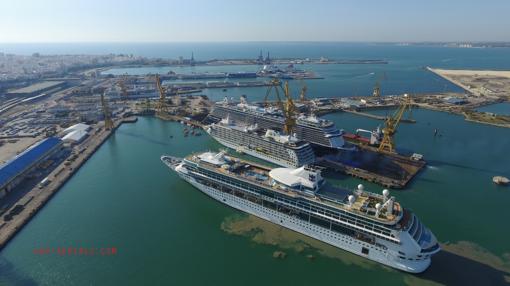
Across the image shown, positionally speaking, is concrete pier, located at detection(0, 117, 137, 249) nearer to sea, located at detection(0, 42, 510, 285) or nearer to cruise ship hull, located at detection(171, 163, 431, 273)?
sea, located at detection(0, 42, 510, 285)

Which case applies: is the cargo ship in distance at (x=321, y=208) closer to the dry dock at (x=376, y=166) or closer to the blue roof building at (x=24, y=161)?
the dry dock at (x=376, y=166)

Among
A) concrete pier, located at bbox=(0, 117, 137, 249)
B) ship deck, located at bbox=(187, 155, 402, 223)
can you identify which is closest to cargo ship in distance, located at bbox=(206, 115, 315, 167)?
ship deck, located at bbox=(187, 155, 402, 223)

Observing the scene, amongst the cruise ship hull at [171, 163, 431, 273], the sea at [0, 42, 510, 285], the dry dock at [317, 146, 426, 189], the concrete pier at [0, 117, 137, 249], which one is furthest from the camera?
the dry dock at [317, 146, 426, 189]

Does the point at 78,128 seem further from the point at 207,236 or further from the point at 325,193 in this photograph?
the point at 325,193

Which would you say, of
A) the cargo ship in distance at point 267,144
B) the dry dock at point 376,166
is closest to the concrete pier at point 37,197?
the cargo ship in distance at point 267,144

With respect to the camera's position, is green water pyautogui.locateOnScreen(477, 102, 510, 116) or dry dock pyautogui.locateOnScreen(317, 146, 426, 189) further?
green water pyautogui.locateOnScreen(477, 102, 510, 116)

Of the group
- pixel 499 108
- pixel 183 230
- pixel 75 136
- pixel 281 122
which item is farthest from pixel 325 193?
A: pixel 499 108
